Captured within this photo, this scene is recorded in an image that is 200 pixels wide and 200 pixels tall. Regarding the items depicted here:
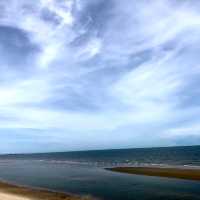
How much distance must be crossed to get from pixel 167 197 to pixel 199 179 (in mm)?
12838

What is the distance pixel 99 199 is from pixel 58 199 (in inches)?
141

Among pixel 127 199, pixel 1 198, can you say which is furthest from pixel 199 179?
pixel 1 198

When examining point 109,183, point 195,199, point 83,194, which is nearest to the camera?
point 195,199

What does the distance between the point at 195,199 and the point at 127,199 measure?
230 inches

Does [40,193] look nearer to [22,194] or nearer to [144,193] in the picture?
[22,194]

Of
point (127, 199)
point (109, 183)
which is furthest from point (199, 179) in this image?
point (127, 199)

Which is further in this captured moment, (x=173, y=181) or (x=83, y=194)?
(x=173, y=181)

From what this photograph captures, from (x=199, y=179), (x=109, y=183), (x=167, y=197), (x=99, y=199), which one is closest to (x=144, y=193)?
(x=167, y=197)

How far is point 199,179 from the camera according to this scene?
3947 cm

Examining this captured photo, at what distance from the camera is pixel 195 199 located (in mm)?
27234

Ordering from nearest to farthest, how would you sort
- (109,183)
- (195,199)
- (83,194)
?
(195,199)
(83,194)
(109,183)

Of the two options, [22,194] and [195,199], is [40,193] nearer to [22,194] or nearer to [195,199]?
[22,194]

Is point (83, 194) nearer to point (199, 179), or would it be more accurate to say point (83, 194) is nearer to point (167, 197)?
point (167, 197)

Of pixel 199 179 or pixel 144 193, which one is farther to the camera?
pixel 199 179
